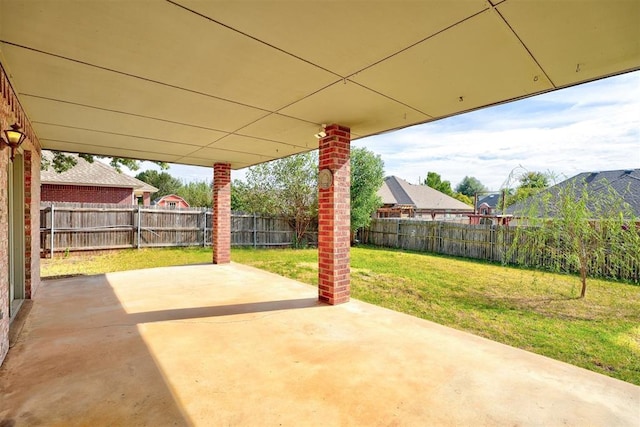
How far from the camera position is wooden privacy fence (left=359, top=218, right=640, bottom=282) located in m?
7.62

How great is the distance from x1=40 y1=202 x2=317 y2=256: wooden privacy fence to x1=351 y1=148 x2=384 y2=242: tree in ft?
10.2

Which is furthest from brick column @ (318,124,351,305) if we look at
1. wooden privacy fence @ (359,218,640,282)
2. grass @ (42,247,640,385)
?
wooden privacy fence @ (359,218,640,282)

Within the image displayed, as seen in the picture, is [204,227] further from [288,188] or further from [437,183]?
[437,183]

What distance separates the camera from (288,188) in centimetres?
1308

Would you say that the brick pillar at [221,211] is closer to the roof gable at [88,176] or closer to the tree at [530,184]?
the tree at [530,184]

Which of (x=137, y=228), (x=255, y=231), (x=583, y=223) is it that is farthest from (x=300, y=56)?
(x=255, y=231)

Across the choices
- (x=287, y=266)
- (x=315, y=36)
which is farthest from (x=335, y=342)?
(x=287, y=266)

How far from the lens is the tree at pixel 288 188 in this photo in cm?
1302

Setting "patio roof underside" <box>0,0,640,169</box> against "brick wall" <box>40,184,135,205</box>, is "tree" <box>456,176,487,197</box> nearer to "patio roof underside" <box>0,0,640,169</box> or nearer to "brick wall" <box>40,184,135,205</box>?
"brick wall" <box>40,184,135,205</box>

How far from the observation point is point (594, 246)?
18.8 ft

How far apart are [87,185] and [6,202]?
13.5 meters

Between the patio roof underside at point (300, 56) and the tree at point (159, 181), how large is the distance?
38.4 meters

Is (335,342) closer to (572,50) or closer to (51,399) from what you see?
(51,399)

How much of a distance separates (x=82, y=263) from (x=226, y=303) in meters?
6.56
